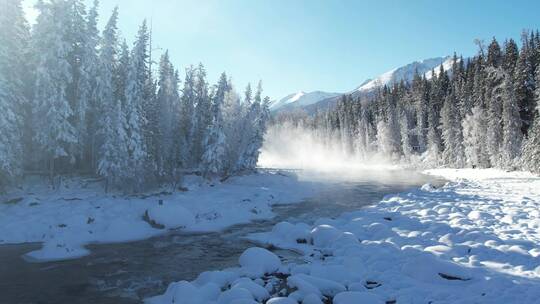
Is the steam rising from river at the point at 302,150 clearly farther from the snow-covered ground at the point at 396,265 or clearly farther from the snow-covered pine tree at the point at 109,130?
the snow-covered ground at the point at 396,265

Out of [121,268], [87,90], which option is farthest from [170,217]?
[87,90]

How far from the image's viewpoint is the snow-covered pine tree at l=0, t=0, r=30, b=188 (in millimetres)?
24703

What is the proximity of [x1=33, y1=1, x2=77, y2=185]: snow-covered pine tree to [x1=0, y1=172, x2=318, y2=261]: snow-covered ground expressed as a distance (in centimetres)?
357

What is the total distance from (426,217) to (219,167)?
93.1 feet

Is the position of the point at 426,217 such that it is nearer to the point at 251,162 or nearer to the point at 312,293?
the point at 312,293

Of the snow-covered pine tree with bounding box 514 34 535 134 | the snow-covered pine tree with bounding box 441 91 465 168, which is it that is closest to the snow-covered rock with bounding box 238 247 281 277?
the snow-covered pine tree with bounding box 514 34 535 134

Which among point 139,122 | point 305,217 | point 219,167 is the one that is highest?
point 139,122

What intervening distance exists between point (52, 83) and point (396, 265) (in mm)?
28110

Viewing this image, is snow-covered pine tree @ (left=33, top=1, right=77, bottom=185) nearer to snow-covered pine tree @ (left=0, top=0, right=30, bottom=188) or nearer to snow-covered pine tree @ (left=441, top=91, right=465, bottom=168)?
snow-covered pine tree @ (left=0, top=0, right=30, bottom=188)

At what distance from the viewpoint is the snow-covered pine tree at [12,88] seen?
81.0ft

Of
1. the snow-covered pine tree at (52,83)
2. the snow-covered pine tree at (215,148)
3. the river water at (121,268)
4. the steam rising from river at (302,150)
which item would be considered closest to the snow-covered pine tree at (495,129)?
the snow-covered pine tree at (215,148)

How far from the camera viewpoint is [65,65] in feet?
99.1

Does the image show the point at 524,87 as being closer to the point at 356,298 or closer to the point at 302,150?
the point at 356,298

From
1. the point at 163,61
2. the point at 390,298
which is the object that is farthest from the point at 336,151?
the point at 390,298
